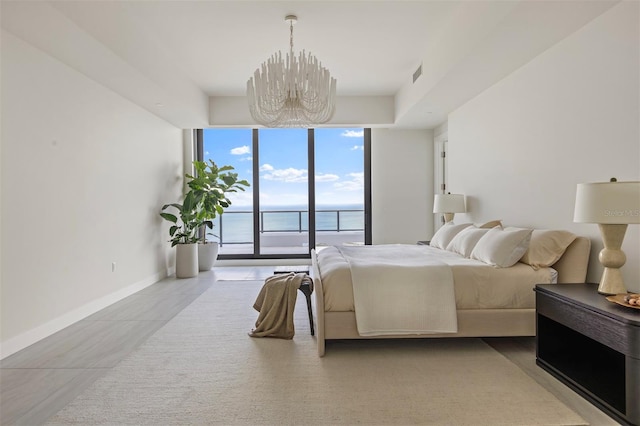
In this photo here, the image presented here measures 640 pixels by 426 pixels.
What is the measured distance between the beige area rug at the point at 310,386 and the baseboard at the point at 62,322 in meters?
1.00

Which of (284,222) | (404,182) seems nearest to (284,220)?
(284,222)

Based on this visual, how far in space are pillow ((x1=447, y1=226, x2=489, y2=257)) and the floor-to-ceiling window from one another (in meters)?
3.37

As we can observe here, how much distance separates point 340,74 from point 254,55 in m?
1.36

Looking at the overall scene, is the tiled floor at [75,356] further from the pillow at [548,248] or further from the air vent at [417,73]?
the air vent at [417,73]

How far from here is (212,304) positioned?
454 cm

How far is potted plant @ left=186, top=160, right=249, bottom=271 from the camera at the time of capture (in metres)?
6.54

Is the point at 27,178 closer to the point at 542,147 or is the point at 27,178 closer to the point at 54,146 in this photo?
the point at 54,146

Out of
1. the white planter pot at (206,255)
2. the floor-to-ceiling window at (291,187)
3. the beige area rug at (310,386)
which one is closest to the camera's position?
the beige area rug at (310,386)

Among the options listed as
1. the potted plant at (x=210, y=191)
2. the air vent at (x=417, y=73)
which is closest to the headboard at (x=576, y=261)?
the air vent at (x=417, y=73)

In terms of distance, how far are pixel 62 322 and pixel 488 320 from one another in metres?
3.83

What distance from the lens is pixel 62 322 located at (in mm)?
3721

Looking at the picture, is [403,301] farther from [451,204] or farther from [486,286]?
[451,204]

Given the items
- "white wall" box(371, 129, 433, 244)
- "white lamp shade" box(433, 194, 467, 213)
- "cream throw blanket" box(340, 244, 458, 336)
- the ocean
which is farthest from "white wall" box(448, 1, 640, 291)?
the ocean

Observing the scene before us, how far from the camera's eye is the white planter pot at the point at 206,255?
6.86m
